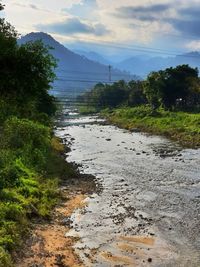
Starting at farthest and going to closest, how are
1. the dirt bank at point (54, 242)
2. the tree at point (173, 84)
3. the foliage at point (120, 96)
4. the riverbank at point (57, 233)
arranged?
the foliage at point (120, 96) < the tree at point (173, 84) < the riverbank at point (57, 233) < the dirt bank at point (54, 242)

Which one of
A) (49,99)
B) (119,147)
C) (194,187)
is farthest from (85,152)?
(194,187)

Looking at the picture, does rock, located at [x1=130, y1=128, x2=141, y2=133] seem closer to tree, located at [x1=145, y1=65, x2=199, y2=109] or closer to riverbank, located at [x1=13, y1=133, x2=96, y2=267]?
tree, located at [x1=145, y1=65, x2=199, y2=109]

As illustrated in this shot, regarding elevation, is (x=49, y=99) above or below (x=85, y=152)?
above

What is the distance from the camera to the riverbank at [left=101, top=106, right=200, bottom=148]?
A: 234 ft

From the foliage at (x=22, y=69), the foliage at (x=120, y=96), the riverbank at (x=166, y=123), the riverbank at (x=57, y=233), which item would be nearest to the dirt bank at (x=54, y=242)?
the riverbank at (x=57, y=233)

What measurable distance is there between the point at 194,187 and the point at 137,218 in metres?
10.3

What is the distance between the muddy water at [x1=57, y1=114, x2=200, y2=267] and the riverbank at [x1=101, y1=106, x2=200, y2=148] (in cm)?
1431

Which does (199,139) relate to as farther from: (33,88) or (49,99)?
(33,88)

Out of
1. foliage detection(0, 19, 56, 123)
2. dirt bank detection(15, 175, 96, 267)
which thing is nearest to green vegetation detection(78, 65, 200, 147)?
dirt bank detection(15, 175, 96, 267)

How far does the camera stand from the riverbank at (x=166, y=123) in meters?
71.3

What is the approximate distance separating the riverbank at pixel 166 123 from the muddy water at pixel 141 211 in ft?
47.0

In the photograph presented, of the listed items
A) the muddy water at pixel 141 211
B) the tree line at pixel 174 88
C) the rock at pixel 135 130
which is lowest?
the rock at pixel 135 130

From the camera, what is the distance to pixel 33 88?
2856 cm

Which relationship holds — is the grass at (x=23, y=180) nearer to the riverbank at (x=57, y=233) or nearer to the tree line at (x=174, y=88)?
the riverbank at (x=57, y=233)
